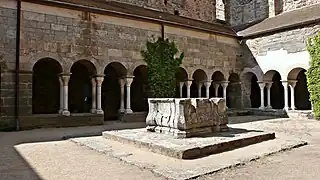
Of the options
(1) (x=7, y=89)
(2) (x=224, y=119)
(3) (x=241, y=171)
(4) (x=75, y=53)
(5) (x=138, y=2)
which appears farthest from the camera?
→ (5) (x=138, y=2)

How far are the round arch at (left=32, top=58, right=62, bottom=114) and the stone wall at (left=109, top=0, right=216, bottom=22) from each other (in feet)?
17.5

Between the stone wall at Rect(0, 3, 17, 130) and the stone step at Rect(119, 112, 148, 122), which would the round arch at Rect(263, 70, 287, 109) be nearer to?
the stone step at Rect(119, 112, 148, 122)

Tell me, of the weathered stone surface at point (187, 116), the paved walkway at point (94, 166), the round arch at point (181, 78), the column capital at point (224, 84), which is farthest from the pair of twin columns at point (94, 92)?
the column capital at point (224, 84)

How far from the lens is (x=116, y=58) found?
984 cm

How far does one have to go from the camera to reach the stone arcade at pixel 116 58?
8.02 metres

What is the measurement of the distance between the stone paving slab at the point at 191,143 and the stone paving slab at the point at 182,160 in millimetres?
98

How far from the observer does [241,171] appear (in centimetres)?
347

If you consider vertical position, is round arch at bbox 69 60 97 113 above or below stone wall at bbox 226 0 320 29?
below

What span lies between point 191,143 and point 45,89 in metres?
7.87

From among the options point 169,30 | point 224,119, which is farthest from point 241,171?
point 169,30

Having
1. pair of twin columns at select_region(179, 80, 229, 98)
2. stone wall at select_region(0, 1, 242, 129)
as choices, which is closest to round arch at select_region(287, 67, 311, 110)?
pair of twin columns at select_region(179, 80, 229, 98)

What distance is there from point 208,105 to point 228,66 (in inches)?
327

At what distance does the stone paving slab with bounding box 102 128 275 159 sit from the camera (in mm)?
4154

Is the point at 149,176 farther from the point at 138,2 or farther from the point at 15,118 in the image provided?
the point at 138,2
